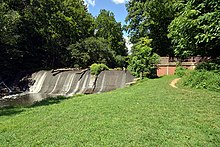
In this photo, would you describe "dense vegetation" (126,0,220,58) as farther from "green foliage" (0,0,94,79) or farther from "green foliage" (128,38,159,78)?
"green foliage" (0,0,94,79)

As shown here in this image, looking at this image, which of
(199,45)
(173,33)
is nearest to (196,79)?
(199,45)

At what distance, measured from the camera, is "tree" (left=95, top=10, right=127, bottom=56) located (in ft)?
125

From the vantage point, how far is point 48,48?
27219 mm

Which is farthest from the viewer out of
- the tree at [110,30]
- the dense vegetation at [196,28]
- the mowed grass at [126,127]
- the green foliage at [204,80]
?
the tree at [110,30]

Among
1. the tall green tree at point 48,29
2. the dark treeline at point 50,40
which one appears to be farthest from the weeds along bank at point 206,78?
the tall green tree at point 48,29

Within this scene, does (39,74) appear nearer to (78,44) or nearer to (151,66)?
(78,44)

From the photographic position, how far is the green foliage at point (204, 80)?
10.6 metres

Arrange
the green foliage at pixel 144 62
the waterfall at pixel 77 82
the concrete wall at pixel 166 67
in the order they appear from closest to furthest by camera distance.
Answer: the green foliage at pixel 144 62 → the waterfall at pixel 77 82 → the concrete wall at pixel 166 67

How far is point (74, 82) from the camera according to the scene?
788 inches

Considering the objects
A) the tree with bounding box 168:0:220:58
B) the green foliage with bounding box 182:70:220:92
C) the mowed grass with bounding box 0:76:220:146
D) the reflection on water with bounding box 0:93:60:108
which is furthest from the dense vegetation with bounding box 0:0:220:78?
the mowed grass with bounding box 0:76:220:146

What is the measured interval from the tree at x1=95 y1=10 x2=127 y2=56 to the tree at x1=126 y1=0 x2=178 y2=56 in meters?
8.76

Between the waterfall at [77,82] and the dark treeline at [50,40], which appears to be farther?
the dark treeline at [50,40]

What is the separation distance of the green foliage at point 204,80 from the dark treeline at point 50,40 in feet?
50.2

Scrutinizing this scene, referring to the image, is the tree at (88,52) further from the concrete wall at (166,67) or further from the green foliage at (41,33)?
the concrete wall at (166,67)
